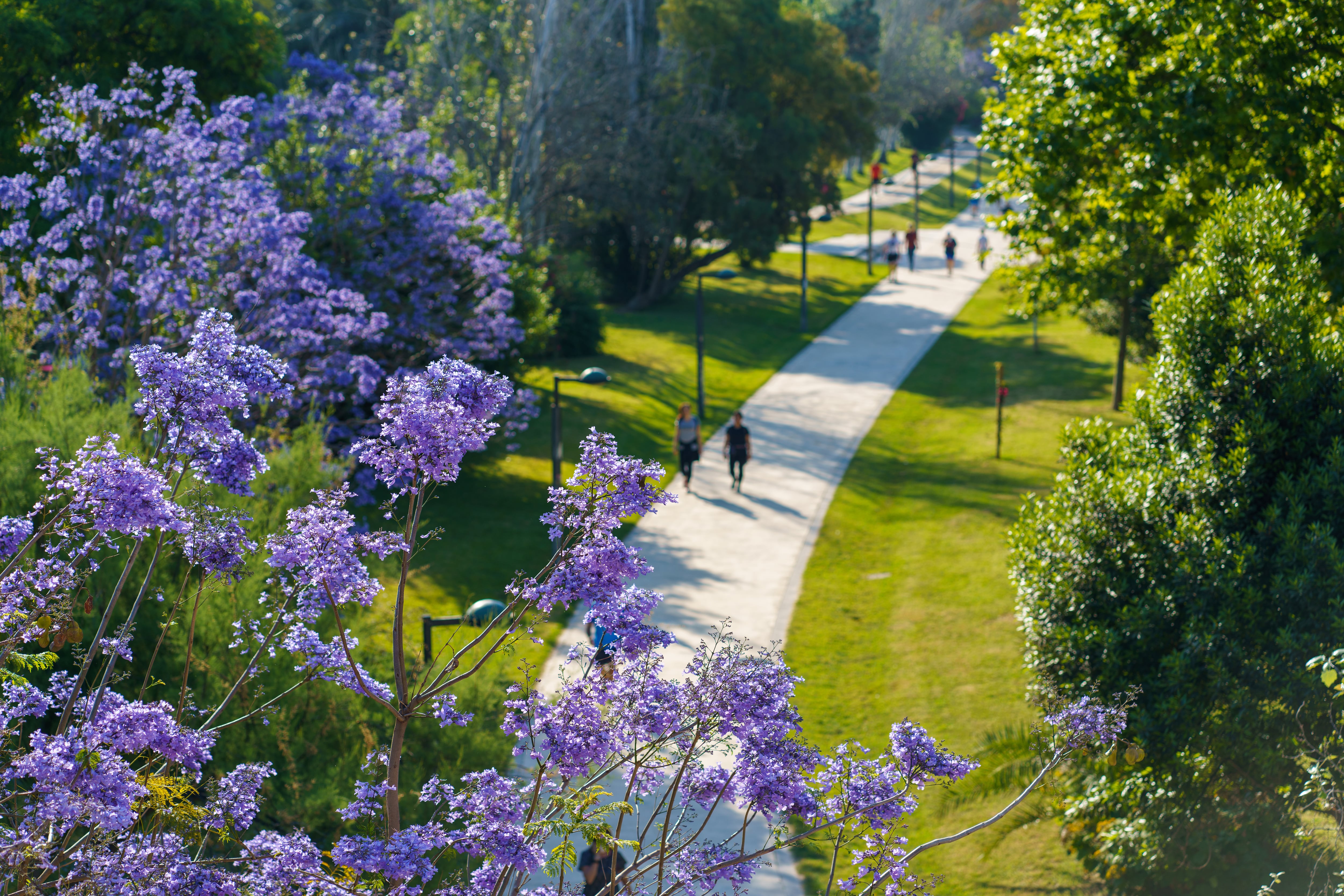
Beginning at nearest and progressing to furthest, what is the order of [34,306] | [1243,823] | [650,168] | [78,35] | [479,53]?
[1243,823]
[34,306]
[78,35]
[479,53]
[650,168]

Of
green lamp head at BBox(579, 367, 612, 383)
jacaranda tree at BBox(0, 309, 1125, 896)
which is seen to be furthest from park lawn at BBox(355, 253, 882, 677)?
green lamp head at BBox(579, 367, 612, 383)

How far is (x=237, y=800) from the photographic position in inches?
195

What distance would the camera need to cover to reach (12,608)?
477cm

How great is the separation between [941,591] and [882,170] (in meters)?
65.4

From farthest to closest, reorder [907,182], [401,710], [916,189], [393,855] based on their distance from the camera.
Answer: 1. [907,182]
2. [916,189]
3. [401,710]
4. [393,855]

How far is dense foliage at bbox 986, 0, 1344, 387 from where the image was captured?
13.7 metres

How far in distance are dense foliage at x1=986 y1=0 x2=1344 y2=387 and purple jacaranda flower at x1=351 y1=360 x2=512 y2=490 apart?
10.0m

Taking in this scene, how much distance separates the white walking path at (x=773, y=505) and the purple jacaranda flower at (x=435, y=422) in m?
3.54

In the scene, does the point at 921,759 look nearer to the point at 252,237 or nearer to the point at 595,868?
the point at 595,868

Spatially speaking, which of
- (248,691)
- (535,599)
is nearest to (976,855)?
(248,691)

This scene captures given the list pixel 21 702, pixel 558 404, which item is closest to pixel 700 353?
pixel 558 404

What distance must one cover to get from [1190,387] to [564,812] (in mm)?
7180

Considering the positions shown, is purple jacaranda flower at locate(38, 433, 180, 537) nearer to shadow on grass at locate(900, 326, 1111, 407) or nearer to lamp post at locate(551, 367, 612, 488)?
lamp post at locate(551, 367, 612, 488)

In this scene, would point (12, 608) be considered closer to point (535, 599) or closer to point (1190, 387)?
point (535, 599)
